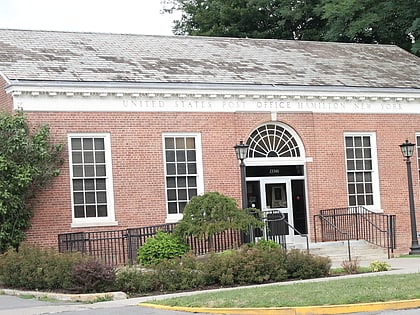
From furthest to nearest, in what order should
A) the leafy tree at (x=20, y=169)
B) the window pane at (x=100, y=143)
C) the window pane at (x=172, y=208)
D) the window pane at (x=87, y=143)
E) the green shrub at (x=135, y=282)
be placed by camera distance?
the window pane at (x=172, y=208), the window pane at (x=100, y=143), the window pane at (x=87, y=143), the leafy tree at (x=20, y=169), the green shrub at (x=135, y=282)

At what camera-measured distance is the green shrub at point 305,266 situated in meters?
20.4

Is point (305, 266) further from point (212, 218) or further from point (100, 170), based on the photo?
point (100, 170)

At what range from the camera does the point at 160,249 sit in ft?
75.5

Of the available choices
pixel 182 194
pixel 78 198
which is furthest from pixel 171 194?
pixel 78 198

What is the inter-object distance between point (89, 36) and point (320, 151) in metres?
8.95

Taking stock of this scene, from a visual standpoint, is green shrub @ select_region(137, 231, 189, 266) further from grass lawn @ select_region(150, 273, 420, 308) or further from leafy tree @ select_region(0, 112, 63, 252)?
grass lawn @ select_region(150, 273, 420, 308)

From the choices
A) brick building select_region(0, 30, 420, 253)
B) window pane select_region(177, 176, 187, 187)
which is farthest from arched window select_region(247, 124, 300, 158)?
window pane select_region(177, 176, 187, 187)

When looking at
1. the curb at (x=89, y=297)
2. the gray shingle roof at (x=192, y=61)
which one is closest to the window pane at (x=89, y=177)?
the gray shingle roof at (x=192, y=61)

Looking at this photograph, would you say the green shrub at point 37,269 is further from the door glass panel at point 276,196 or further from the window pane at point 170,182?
the door glass panel at point 276,196

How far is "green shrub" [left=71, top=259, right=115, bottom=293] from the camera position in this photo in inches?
728

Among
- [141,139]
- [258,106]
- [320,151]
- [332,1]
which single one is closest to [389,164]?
[320,151]

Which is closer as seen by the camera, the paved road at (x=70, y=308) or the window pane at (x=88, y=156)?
the paved road at (x=70, y=308)

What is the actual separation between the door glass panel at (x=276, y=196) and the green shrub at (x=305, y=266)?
8.38 meters

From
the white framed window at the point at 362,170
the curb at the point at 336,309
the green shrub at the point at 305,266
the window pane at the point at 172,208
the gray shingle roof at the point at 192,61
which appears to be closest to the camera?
the curb at the point at 336,309
